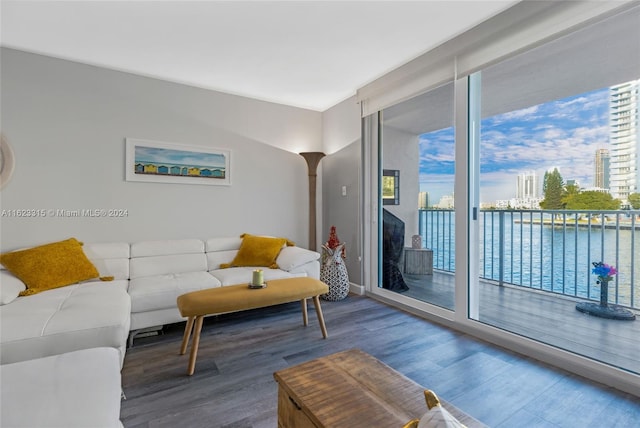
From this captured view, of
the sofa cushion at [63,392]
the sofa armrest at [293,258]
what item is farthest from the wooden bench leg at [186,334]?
the sofa armrest at [293,258]

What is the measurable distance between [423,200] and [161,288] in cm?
258

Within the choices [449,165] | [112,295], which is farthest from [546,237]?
[112,295]

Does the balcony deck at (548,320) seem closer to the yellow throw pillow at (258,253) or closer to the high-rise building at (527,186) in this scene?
the high-rise building at (527,186)

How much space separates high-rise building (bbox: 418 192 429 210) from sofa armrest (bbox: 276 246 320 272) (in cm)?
125

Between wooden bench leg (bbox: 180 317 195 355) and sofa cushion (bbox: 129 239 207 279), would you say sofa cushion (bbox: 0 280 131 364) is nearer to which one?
wooden bench leg (bbox: 180 317 195 355)

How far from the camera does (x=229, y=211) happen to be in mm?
3580

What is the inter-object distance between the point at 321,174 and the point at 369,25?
216 centimetres

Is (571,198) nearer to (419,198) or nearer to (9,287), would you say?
(419,198)

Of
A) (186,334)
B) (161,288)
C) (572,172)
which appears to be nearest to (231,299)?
(186,334)

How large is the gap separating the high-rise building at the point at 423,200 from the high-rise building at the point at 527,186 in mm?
779

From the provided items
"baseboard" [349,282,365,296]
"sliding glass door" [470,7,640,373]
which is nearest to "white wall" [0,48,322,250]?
"baseboard" [349,282,365,296]

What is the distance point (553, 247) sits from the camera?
301 centimetres

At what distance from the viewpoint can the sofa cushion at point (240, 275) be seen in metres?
2.68

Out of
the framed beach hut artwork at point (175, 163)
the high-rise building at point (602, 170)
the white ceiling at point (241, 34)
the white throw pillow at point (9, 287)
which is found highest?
the white ceiling at point (241, 34)
